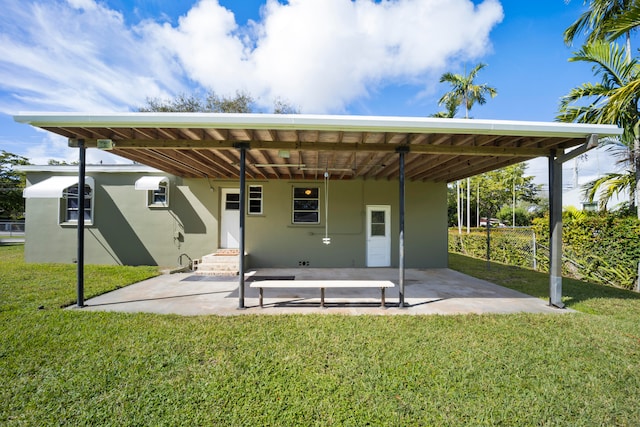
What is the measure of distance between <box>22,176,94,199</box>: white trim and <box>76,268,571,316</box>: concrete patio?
15.0 feet

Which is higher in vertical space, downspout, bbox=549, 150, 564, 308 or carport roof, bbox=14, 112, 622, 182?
carport roof, bbox=14, 112, 622, 182

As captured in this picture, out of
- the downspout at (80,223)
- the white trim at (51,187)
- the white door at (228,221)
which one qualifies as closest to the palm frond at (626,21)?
the white door at (228,221)

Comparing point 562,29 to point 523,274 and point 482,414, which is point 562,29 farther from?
point 482,414

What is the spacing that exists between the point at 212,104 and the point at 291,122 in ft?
66.8

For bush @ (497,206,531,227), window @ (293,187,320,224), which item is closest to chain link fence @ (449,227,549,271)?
window @ (293,187,320,224)

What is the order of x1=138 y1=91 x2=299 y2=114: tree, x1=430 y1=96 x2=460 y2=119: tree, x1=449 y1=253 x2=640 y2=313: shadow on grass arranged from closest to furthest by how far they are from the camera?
x1=449 y1=253 x2=640 y2=313: shadow on grass → x1=430 y1=96 x2=460 y2=119: tree → x1=138 y1=91 x2=299 y2=114: tree

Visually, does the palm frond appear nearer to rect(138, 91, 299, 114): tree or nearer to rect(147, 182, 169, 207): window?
rect(147, 182, 169, 207): window

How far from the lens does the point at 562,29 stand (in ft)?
28.2

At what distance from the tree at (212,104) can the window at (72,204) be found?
13.8 m

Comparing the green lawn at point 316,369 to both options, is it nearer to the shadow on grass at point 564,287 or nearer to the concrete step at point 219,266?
the shadow on grass at point 564,287

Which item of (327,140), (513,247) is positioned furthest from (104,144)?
(513,247)

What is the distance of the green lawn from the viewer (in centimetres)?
226

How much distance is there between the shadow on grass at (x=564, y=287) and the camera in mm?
5371

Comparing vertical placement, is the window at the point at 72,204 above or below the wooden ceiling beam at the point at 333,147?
below
